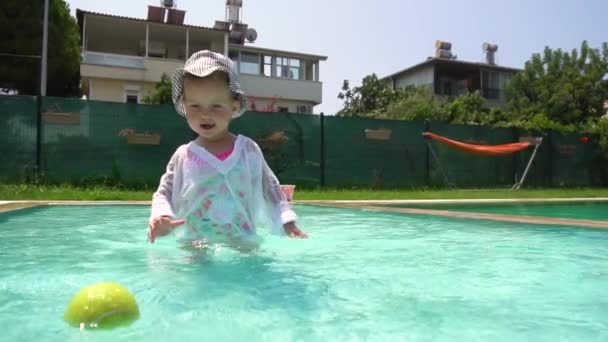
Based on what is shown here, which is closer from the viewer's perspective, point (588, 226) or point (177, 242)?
point (177, 242)

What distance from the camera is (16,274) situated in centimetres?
263

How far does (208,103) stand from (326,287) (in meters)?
1.19

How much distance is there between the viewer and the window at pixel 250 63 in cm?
2927

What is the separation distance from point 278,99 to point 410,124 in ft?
53.6

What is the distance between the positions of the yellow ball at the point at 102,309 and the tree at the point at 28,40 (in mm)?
19141

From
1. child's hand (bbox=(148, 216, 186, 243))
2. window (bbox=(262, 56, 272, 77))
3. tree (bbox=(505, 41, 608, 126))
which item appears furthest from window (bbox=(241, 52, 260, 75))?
child's hand (bbox=(148, 216, 186, 243))

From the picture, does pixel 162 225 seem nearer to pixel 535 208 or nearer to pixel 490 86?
pixel 535 208

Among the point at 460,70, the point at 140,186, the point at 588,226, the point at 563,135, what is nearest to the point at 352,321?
the point at 588,226

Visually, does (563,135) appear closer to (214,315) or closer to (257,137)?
(257,137)

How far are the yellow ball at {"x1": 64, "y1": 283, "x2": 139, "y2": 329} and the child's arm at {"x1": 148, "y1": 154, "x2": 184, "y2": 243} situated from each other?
714 millimetres

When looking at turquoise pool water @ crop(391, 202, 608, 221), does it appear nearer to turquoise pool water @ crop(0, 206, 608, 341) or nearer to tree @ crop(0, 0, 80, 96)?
→ turquoise pool water @ crop(0, 206, 608, 341)

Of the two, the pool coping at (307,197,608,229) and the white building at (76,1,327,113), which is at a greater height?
the white building at (76,1,327,113)

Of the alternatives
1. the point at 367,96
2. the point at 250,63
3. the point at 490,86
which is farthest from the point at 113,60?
the point at 490,86

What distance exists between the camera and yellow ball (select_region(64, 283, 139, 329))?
5.46 ft
